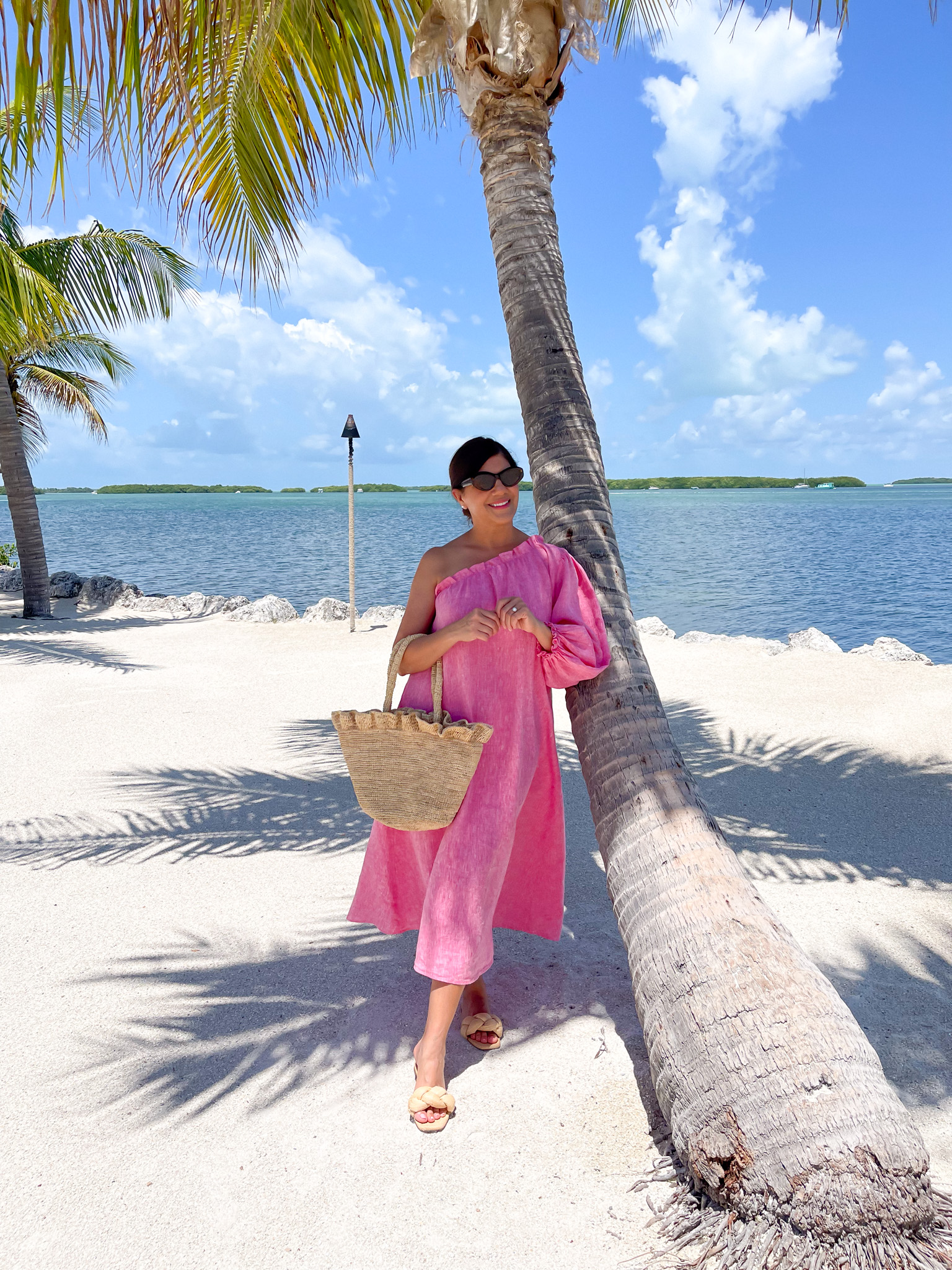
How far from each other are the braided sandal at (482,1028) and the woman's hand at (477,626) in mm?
1328

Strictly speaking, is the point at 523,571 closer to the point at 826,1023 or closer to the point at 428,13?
the point at 826,1023

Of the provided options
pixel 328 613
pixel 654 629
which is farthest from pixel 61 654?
pixel 654 629

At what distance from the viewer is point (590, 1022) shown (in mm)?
2793

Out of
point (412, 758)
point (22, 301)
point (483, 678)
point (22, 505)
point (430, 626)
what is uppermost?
point (22, 301)

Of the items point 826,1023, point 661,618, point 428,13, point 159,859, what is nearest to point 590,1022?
point 826,1023

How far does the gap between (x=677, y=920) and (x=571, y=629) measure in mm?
850

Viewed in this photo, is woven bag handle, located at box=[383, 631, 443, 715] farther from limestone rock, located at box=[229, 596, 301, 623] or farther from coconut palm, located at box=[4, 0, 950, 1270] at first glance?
limestone rock, located at box=[229, 596, 301, 623]

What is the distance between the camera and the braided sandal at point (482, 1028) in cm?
267

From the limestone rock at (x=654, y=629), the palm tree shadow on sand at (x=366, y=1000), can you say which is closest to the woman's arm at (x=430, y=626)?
the palm tree shadow on sand at (x=366, y=1000)

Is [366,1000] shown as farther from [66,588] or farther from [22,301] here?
[66,588]

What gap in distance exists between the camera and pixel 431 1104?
2.30m

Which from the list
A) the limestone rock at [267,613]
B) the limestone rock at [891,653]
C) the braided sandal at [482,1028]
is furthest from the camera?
the limestone rock at [267,613]

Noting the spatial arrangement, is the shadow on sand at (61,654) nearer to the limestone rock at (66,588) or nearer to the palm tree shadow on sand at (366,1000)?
the palm tree shadow on sand at (366,1000)

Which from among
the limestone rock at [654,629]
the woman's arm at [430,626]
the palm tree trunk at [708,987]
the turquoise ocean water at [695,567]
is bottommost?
the turquoise ocean water at [695,567]
